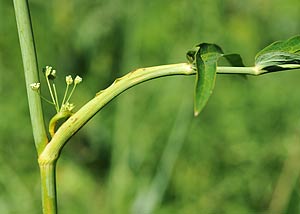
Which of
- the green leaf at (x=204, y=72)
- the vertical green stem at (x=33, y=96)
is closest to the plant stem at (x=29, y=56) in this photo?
the vertical green stem at (x=33, y=96)

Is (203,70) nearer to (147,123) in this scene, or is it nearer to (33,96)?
(33,96)

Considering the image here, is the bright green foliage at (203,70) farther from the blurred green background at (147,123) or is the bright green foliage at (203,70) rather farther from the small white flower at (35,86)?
the blurred green background at (147,123)

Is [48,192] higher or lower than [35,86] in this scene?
lower

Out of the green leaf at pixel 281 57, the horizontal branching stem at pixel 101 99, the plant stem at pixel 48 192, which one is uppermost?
the green leaf at pixel 281 57

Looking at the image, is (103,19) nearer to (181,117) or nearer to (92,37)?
(92,37)

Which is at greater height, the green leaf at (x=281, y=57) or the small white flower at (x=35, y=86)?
the green leaf at (x=281, y=57)

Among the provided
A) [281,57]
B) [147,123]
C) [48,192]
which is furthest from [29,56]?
[147,123]

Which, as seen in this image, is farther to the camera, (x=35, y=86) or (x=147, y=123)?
(x=147, y=123)
